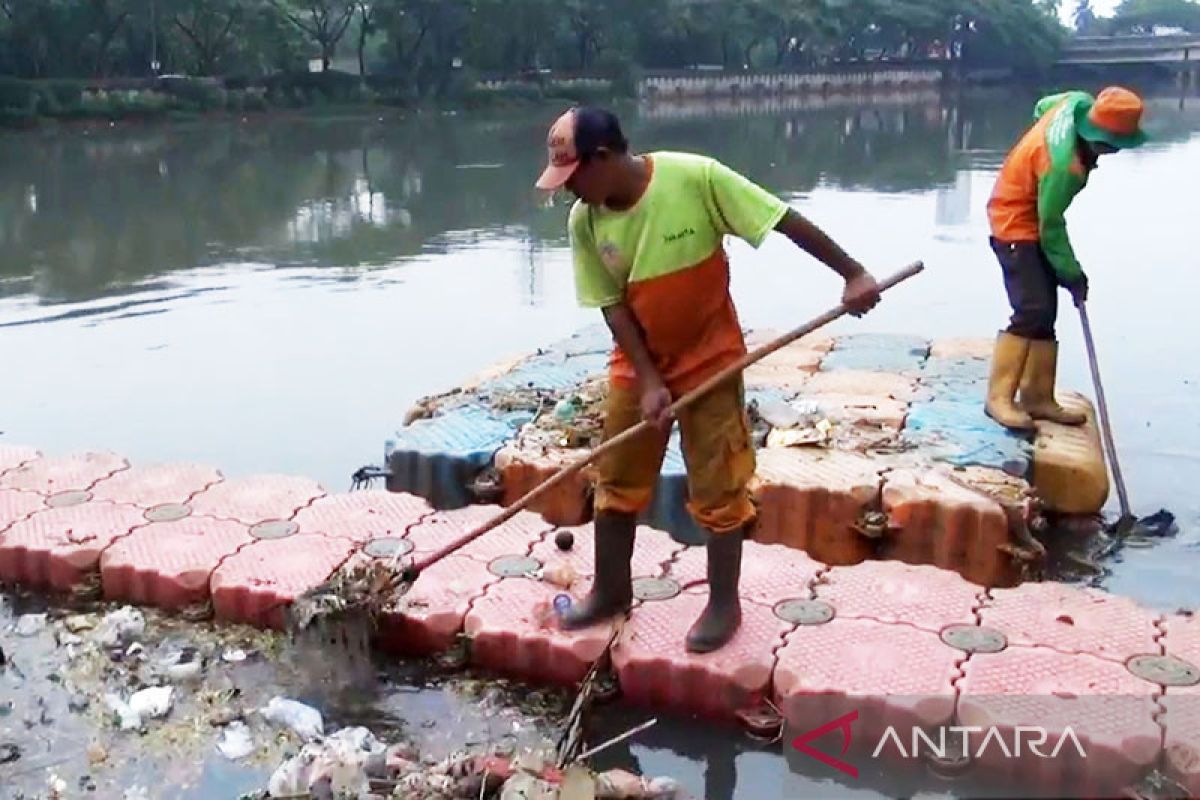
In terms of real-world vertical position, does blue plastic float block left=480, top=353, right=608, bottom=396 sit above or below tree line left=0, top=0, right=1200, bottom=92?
below

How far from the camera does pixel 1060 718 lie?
10.0ft

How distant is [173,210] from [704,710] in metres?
13.1

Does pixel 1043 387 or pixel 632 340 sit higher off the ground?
pixel 632 340

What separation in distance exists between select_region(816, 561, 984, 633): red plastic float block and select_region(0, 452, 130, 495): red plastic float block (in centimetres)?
274

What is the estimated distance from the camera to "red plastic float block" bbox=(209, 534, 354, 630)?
386 centimetres

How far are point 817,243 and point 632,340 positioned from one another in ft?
1.72

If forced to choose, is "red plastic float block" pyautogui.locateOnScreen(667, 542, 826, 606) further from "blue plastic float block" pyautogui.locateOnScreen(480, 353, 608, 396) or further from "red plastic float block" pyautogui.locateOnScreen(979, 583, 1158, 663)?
"blue plastic float block" pyautogui.locateOnScreen(480, 353, 608, 396)

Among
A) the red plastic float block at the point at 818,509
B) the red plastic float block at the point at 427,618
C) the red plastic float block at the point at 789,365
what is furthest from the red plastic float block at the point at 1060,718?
the red plastic float block at the point at 789,365

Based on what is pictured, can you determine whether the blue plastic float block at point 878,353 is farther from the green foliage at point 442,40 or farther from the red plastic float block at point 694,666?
the green foliage at point 442,40

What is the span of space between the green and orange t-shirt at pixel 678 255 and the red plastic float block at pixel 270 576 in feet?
4.17

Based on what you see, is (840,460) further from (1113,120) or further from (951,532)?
(1113,120)

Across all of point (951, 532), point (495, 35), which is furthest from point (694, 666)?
point (495, 35)

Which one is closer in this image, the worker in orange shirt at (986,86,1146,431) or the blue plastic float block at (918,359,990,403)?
the worker in orange shirt at (986,86,1146,431)

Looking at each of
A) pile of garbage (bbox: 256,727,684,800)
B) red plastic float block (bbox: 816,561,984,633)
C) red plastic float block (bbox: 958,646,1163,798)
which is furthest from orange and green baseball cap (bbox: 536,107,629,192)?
red plastic float block (bbox: 958,646,1163,798)
